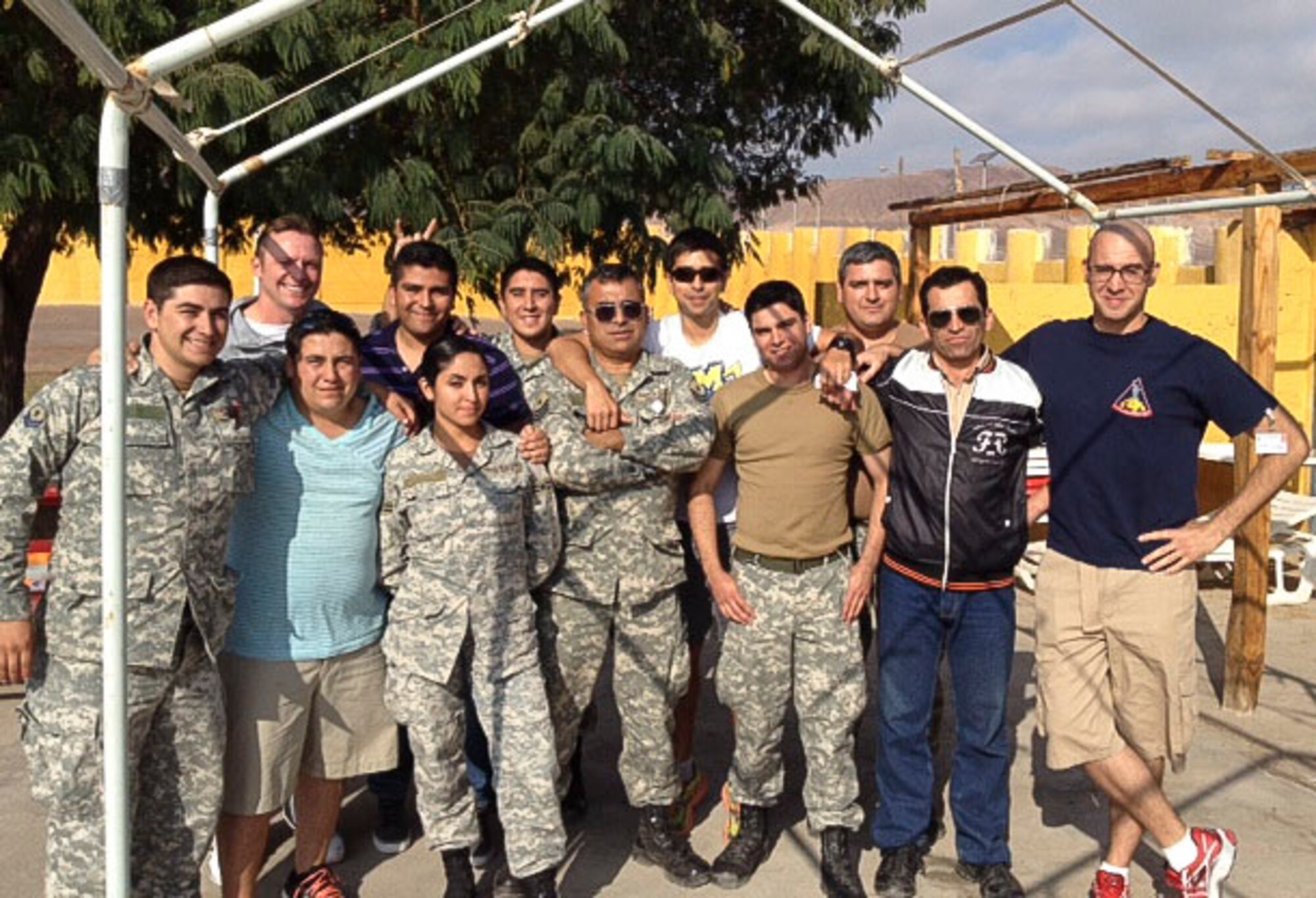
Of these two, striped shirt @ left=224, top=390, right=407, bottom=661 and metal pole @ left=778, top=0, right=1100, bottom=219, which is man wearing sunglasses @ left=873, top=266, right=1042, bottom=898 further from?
striped shirt @ left=224, top=390, right=407, bottom=661

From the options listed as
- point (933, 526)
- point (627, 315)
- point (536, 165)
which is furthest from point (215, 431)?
point (536, 165)

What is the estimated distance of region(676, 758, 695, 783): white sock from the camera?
423 cm

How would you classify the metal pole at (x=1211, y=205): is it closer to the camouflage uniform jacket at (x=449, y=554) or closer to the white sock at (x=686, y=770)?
the camouflage uniform jacket at (x=449, y=554)

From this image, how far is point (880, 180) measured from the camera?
484 feet

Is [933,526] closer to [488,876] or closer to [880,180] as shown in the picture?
[488,876]

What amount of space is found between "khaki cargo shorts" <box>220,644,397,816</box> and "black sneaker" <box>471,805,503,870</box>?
55 centimetres

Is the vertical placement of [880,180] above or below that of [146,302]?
above

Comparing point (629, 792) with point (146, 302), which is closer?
point (146, 302)

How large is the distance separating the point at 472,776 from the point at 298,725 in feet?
2.63

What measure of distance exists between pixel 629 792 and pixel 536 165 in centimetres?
397

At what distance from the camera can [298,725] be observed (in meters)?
3.30

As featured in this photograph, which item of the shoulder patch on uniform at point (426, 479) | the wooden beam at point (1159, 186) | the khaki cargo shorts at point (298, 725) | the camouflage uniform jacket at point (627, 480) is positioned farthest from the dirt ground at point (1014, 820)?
the wooden beam at point (1159, 186)

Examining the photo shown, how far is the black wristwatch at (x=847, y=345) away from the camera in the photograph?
3668 mm

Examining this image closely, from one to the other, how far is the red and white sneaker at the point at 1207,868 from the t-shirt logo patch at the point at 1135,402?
48.6 inches
